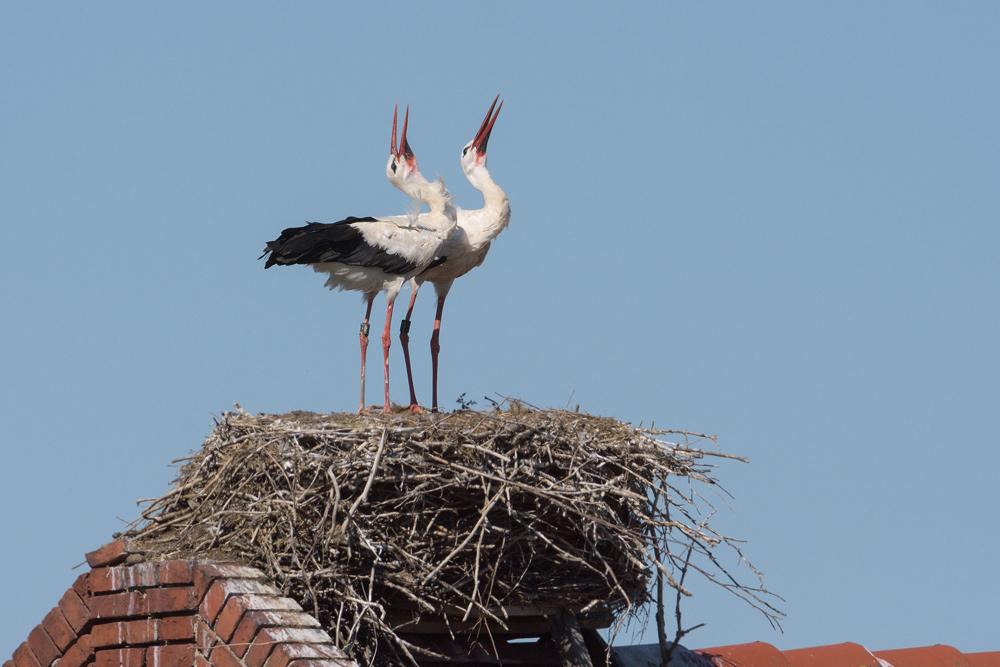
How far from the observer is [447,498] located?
5.73 m

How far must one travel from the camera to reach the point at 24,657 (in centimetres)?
560

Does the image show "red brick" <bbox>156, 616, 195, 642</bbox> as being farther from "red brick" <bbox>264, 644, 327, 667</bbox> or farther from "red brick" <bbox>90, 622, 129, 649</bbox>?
"red brick" <bbox>264, 644, 327, 667</bbox>

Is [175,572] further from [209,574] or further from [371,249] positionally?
[371,249]

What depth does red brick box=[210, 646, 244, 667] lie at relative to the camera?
4.96 meters

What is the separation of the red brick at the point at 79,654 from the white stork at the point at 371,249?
9.33 ft

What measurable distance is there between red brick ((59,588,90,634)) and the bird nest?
1.21 feet

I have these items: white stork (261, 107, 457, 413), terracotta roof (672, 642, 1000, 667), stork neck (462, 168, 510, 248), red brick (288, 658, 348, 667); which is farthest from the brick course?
stork neck (462, 168, 510, 248)

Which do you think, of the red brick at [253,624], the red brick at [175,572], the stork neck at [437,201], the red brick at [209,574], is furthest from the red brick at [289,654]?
the stork neck at [437,201]

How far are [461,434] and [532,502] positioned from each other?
18.7 inches

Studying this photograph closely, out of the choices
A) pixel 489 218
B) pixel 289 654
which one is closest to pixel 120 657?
pixel 289 654

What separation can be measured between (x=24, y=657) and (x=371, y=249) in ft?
11.8

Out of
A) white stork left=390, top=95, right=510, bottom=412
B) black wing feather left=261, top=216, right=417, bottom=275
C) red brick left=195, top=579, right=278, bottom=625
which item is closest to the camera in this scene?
red brick left=195, top=579, right=278, bottom=625

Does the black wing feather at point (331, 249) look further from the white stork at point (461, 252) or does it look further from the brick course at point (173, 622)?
the brick course at point (173, 622)

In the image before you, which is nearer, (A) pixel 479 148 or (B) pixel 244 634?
(B) pixel 244 634
